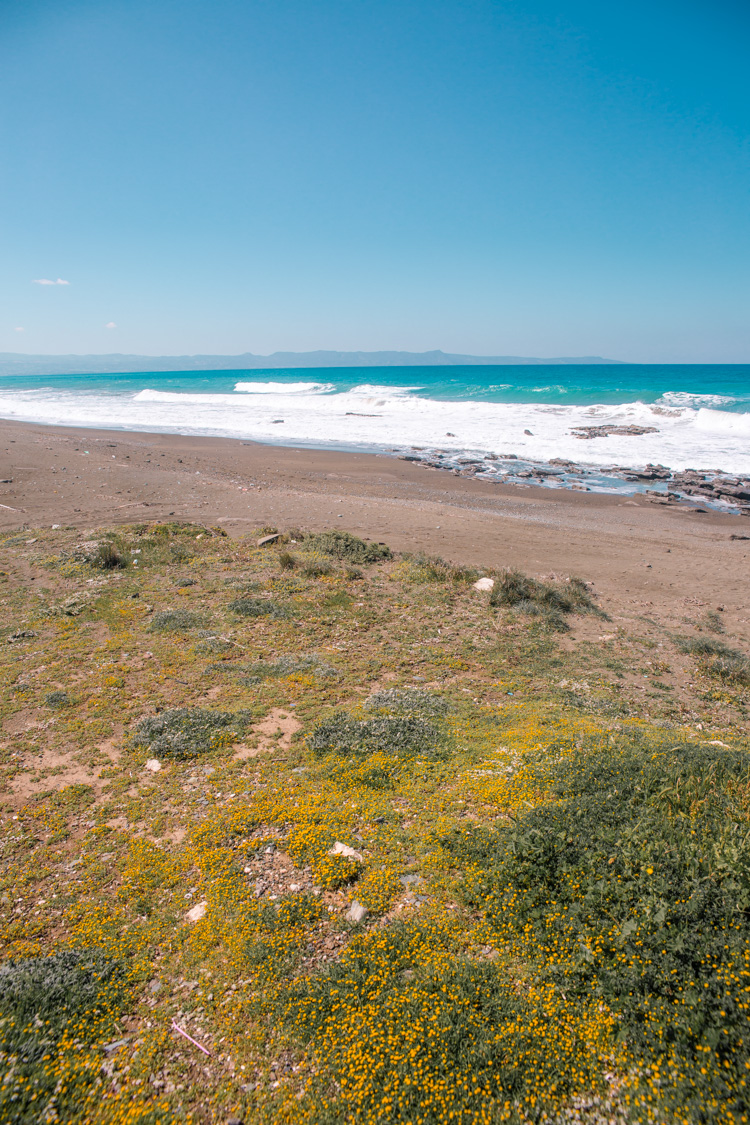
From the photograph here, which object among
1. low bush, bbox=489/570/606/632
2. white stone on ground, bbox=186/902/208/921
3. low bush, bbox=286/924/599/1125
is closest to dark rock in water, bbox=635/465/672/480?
low bush, bbox=489/570/606/632

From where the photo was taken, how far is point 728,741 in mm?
5953

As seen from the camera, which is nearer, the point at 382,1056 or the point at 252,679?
the point at 382,1056

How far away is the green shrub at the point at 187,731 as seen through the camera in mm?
5875

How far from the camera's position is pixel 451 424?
145ft

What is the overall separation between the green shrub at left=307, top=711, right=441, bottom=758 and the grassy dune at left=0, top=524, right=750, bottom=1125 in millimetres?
32

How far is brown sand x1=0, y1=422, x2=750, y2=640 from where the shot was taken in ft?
40.8

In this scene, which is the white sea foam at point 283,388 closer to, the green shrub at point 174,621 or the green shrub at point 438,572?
the green shrub at point 438,572

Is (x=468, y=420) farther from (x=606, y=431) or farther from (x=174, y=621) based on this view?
(x=174, y=621)

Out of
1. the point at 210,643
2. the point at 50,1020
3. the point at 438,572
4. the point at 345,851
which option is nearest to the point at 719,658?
the point at 438,572

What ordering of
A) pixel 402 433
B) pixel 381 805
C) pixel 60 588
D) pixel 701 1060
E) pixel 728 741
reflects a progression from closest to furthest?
pixel 701 1060 → pixel 381 805 → pixel 728 741 → pixel 60 588 → pixel 402 433

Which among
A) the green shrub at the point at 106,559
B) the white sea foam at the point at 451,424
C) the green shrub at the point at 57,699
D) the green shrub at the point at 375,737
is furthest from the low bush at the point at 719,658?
the white sea foam at the point at 451,424

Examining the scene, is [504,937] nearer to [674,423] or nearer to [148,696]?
[148,696]

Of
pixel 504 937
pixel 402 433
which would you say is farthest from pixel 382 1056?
pixel 402 433

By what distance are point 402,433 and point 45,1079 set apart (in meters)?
38.1
